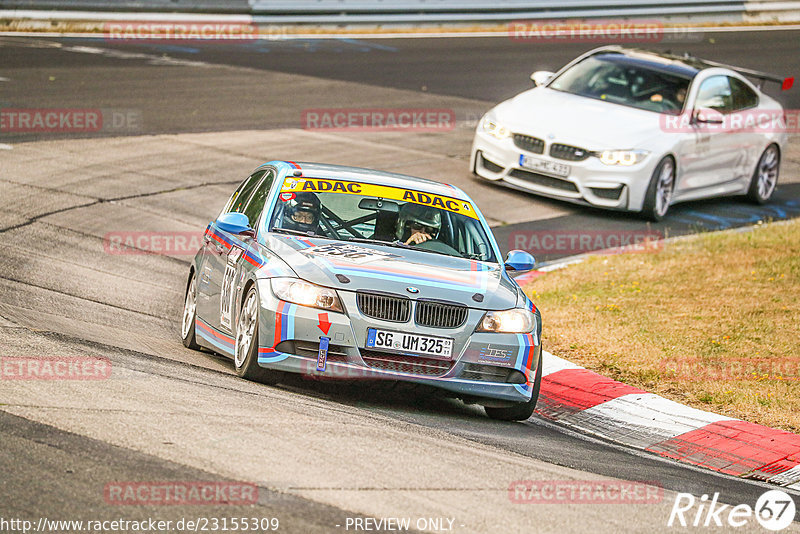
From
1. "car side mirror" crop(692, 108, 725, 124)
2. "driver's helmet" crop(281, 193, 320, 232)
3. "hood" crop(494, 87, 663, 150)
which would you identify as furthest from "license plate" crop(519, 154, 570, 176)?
"driver's helmet" crop(281, 193, 320, 232)

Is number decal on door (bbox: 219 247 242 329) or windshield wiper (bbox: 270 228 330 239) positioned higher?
windshield wiper (bbox: 270 228 330 239)

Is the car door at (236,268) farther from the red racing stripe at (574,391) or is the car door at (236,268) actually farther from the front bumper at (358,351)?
the red racing stripe at (574,391)

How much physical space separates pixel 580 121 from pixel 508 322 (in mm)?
8934

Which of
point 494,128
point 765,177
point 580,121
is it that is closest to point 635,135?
point 580,121

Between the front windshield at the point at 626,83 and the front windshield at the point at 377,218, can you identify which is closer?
the front windshield at the point at 377,218

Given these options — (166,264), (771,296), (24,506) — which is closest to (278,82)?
(166,264)

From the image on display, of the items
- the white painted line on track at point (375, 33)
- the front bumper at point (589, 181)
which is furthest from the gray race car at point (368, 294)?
the white painted line on track at point (375, 33)

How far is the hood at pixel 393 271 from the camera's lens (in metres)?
7.92

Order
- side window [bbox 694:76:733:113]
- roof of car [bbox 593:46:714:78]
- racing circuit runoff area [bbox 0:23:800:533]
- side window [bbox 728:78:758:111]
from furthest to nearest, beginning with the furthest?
side window [bbox 728:78:758:111], roof of car [bbox 593:46:714:78], side window [bbox 694:76:733:113], racing circuit runoff area [bbox 0:23:800:533]

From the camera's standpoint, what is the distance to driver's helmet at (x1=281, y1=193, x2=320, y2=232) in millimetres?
8945

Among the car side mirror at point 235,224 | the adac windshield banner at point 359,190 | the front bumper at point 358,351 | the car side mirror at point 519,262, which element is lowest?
the front bumper at point 358,351

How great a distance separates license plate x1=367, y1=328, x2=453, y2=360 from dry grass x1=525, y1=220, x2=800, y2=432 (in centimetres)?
227

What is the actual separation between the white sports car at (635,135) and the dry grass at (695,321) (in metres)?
1.65

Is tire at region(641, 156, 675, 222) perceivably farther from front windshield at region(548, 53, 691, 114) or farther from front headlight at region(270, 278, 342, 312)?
front headlight at region(270, 278, 342, 312)
